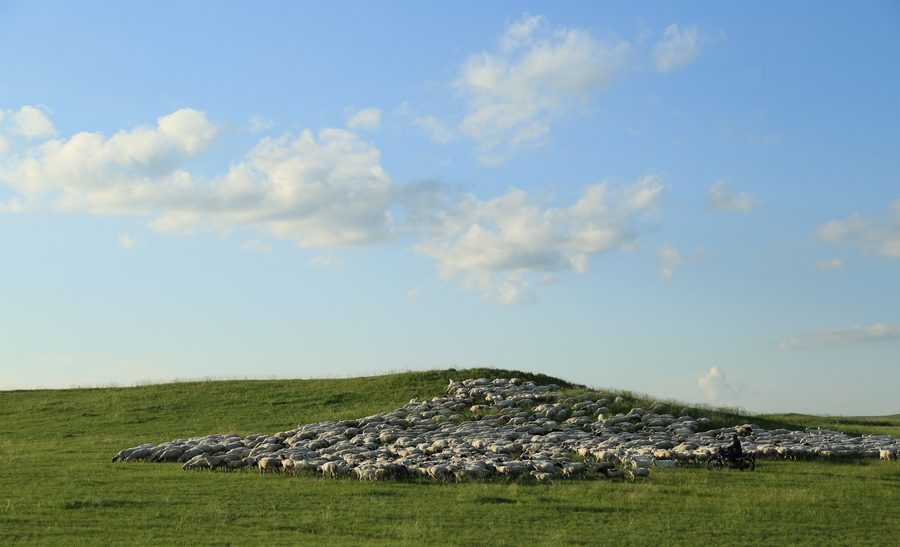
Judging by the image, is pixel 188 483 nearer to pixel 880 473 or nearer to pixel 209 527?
pixel 209 527

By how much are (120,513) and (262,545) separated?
19.8 feet

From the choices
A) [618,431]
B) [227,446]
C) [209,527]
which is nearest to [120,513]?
[209,527]

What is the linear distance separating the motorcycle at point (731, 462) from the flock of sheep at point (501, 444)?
38 cm

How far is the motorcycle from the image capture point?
2770cm

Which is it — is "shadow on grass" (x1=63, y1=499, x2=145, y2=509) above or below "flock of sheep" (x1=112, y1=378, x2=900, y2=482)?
below

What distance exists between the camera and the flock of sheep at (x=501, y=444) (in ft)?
83.6

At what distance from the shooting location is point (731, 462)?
2775 centimetres

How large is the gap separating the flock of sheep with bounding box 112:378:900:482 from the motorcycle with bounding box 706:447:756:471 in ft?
1.25

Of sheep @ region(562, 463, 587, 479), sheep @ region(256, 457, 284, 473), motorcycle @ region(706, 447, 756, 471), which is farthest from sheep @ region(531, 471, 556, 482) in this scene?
sheep @ region(256, 457, 284, 473)

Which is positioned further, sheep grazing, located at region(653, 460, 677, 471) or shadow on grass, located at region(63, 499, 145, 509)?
sheep grazing, located at region(653, 460, 677, 471)

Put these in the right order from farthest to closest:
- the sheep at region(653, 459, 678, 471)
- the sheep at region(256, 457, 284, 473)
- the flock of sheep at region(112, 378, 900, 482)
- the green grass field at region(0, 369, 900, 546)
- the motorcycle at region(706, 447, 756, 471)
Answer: the motorcycle at region(706, 447, 756, 471)
the sheep at region(256, 457, 284, 473)
the sheep at region(653, 459, 678, 471)
the flock of sheep at region(112, 378, 900, 482)
the green grass field at region(0, 369, 900, 546)

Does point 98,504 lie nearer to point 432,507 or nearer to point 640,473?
point 432,507

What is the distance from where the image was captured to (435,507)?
20406 mm

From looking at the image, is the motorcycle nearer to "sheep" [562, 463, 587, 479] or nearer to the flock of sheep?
the flock of sheep
